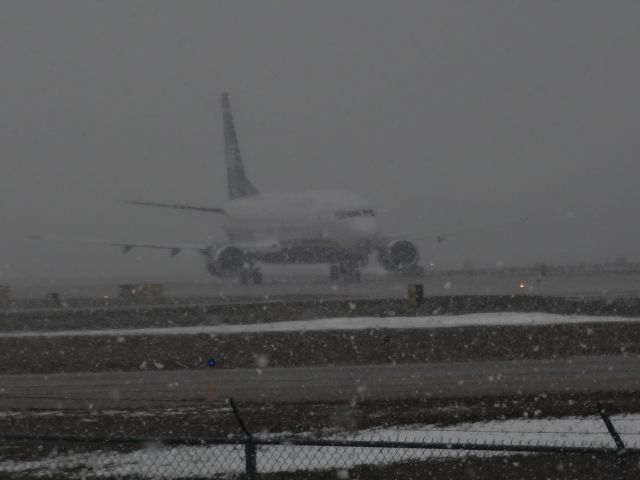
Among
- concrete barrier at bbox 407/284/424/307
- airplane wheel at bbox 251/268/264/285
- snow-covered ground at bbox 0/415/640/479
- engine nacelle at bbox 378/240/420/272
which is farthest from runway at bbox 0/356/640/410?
airplane wheel at bbox 251/268/264/285

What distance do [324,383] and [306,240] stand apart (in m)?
43.7

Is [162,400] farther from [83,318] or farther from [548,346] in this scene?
[83,318]

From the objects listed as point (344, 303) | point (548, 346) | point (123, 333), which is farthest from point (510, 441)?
point (344, 303)

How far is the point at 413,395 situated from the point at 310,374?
15.0 feet

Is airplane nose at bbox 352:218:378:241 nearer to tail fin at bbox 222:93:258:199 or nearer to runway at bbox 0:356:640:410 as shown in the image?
tail fin at bbox 222:93:258:199

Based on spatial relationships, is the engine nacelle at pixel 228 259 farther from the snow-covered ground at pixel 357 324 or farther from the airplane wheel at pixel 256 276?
the snow-covered ground at pixel 357 324

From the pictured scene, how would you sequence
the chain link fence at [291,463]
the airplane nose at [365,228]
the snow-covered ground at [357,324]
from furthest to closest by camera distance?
the airplane nose at [365,228], the snow-covered ground at [357,324], the chain link fence at [291,463]

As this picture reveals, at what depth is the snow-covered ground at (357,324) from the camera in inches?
1183

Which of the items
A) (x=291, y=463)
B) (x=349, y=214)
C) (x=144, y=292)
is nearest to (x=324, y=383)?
(x=291, y=463)

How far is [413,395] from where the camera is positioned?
17.5 m

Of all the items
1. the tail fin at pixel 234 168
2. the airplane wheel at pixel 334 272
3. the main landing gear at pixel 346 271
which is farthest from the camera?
the tail fin at pixel 234 168

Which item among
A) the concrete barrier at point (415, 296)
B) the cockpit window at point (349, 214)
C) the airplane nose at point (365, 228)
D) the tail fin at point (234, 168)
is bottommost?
the concrete barrier at point (415, 296)

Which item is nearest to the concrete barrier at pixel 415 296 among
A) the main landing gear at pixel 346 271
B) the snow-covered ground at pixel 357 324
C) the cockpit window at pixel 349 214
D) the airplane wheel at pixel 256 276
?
the snow-covered ground at pixel 357 324

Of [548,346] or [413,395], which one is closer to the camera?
[413,395]
